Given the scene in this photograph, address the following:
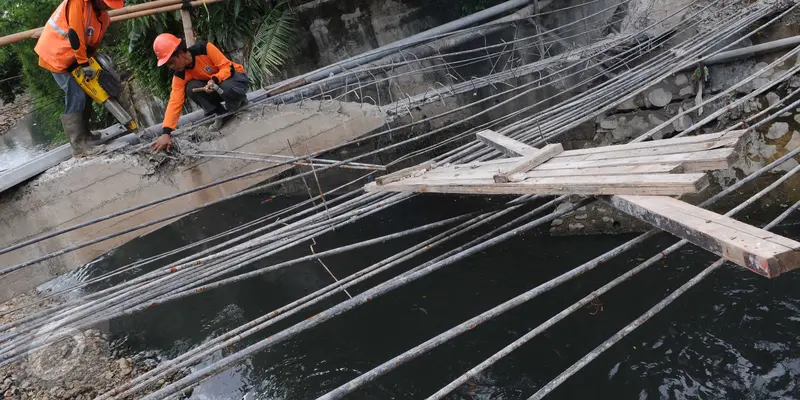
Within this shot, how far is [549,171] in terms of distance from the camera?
307cm

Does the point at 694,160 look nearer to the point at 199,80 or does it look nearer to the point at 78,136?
the point at 199,80

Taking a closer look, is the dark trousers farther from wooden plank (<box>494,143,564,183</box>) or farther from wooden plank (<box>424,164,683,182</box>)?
wooden plank (<box>494,143,564,183</box>)

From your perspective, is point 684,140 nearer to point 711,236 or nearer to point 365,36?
point 711,236

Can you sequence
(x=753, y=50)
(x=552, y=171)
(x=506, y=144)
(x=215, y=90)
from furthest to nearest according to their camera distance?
(x=215, y=90) < (x=753, y=50) < (x=506, y=144) < (x=552, y=171)

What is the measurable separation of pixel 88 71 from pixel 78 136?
0.75 m

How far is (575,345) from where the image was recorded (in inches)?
221

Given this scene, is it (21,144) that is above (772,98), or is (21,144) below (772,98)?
above

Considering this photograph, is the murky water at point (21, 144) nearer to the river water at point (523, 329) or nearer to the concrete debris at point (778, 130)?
the river water at point (523, 329)

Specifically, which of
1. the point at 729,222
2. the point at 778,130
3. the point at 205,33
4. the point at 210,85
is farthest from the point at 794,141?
the point at 205,33

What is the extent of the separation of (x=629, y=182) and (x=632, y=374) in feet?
11.3

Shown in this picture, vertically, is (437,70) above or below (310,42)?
below

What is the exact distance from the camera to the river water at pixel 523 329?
16.3ft

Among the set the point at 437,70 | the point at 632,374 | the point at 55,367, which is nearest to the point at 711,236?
the point at 632,374

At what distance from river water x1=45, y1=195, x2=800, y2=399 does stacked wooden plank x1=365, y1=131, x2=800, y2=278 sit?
Answer: 2.84 metres
